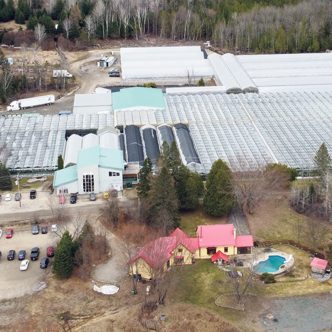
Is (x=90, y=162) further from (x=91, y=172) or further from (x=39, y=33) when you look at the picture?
(x=39, y=33)

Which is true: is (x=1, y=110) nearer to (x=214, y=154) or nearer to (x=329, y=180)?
(x=214, y=154)

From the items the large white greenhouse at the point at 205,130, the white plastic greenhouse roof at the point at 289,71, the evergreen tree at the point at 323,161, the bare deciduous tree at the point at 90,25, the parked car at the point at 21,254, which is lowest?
the parked car at the point at 21,254

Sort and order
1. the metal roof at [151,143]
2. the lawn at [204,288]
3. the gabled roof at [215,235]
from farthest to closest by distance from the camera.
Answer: the metal roof at [151,143], the gabled roof at [215,235], the lawn at [204,288]

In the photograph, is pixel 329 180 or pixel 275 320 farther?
pixel 329 180

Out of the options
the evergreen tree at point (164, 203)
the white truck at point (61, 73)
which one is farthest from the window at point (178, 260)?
the white truck at point (61, 73)

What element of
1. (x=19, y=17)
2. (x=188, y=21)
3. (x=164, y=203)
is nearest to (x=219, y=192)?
(x=164, y=203)

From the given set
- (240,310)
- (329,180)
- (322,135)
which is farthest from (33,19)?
(240,310)

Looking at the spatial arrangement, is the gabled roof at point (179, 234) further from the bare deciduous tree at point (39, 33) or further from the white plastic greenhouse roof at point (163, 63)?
the bare deciduous tree at point (39, 33)
